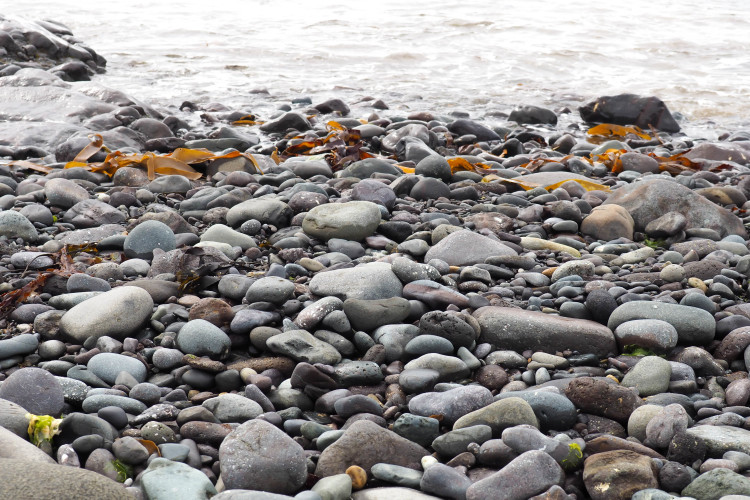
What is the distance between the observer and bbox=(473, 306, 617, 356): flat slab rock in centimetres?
295

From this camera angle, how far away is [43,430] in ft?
7.26

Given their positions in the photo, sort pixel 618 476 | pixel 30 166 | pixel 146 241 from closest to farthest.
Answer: pixel 618 476 < pixel 146 241 < pixel 30 166

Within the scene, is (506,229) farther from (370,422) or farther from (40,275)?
(40,275)

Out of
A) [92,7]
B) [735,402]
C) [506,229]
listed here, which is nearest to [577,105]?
[506,229]

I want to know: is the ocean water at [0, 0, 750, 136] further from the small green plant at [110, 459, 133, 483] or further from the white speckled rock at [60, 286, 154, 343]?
the small green plant at [110, 459, 133, 483]

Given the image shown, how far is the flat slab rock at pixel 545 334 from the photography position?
2951 mm

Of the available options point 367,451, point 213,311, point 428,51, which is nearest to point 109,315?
point 213,311

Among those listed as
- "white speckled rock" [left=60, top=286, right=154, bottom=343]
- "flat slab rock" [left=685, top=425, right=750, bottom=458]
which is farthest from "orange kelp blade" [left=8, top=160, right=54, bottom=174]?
"flat slab rock" [left=685, top=425, right=750, bottom=458]

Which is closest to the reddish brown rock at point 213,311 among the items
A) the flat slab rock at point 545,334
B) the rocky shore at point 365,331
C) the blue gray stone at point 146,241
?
the rocky shore at point 365,331

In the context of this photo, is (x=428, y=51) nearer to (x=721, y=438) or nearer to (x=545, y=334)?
(x=545, y=334)

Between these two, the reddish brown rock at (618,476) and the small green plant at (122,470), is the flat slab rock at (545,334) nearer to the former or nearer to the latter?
the reddish brown rock at (618,476)

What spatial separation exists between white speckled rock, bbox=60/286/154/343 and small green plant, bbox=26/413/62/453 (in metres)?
0.68

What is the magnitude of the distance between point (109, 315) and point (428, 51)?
405 inches

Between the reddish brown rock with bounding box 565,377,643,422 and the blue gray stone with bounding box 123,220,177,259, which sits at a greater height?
the blue gray stone with bounding box 123,220,177,259
